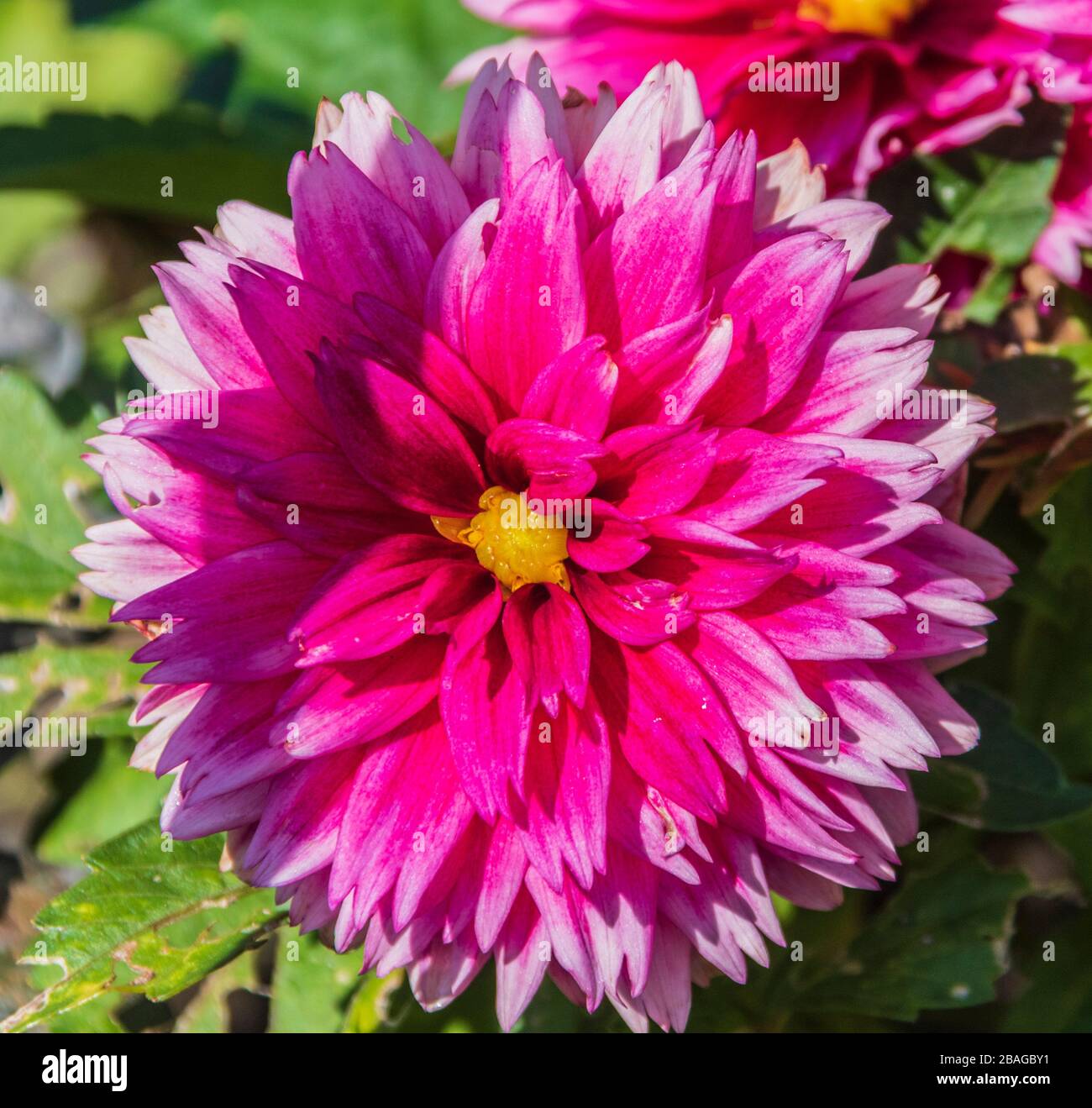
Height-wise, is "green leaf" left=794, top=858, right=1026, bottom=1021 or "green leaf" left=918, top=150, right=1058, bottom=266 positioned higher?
"green leaf" left=918, top=150, right=1058, bottom=266

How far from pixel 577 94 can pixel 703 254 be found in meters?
0.34

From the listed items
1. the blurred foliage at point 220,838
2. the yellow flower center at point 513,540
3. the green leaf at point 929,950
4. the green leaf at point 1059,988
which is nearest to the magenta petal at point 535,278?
the yellow flower center at point 513,540


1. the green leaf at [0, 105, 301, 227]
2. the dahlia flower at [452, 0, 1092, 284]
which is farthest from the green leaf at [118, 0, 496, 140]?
the dahlia flower at [452, 0, 1092, 284]

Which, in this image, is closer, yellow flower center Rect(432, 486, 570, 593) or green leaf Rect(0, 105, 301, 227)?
yellow flower center Rect(432, 486, 570, 593)

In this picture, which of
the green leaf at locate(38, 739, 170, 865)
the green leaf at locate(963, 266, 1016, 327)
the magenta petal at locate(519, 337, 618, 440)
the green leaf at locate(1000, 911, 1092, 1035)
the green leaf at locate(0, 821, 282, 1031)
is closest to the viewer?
the magenta petal at locate(519, 337, 618, 440)

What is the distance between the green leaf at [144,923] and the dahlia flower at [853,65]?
1094 mm

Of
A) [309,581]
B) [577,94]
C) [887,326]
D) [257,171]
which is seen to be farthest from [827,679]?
[257,171]

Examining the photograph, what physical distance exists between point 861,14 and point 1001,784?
1014 mm

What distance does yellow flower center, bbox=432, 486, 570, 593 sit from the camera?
1153mm

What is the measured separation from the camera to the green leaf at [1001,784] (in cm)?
146

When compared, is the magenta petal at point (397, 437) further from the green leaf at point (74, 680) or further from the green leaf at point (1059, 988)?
the green leaf at point (1059, 988)

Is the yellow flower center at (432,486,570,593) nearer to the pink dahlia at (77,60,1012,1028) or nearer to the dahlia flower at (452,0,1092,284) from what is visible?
the pink dahlia at (77,60,1012,1028)

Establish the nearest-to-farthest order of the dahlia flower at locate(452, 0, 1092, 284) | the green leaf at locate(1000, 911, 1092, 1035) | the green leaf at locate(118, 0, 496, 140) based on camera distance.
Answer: the dahlia flower at locate(452, 0, 1092, 284) < the green leaf at locate(1000, 911, 1092, 1035) < the green leaf at locate(118, 0, 496, 140)

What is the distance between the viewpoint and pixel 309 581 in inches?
43.6
